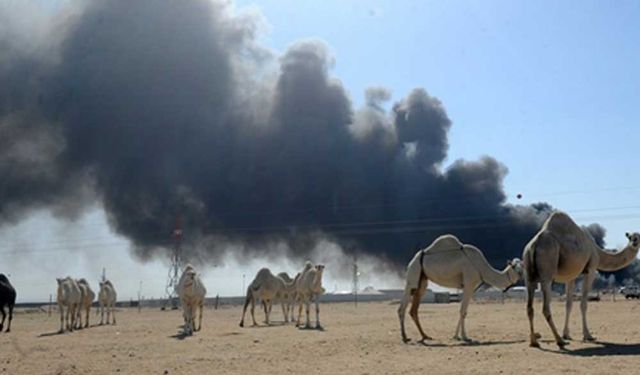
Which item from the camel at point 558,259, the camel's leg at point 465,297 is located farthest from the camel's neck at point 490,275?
the camel at point 558,259

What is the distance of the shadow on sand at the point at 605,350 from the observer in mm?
13983

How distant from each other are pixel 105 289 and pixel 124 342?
1831cm

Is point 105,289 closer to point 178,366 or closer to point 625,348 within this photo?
point 178,366

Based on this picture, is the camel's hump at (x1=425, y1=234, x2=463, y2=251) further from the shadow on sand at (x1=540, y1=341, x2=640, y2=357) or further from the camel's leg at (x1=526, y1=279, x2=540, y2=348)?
the shadow on sand at (x1=540, y1=341, x2=640, y2=357)

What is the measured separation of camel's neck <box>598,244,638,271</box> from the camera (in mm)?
18594

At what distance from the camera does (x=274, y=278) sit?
37.4 meters

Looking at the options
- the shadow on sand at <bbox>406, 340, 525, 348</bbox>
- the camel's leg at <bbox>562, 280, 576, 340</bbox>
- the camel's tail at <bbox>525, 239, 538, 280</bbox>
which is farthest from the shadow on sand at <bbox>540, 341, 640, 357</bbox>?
the shadow on sand at <bbox>406, 340, 525, 348</bbox>

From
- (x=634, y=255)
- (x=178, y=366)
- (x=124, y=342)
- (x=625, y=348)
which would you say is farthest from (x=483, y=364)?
(x=124, y=342)

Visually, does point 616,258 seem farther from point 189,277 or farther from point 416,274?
point 189,277

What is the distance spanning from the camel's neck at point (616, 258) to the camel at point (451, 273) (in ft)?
11.4

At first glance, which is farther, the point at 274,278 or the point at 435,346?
the point at 274,278

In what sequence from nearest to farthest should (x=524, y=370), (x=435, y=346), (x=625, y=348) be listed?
(x=524, y=370) → (x=625, y=348) → (x=435, y=346)

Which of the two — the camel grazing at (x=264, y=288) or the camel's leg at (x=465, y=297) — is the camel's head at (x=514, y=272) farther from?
the camel grazing at (x=264, y=288)

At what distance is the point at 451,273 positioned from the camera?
2088cm
